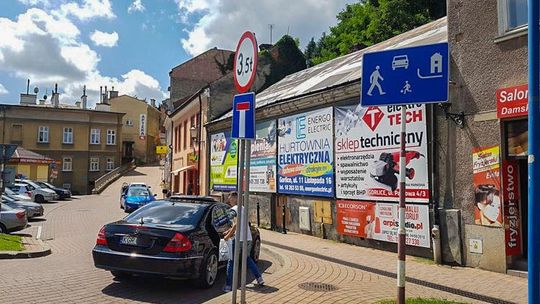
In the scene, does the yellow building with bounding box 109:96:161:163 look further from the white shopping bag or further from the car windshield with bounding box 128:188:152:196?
the white shopping bag

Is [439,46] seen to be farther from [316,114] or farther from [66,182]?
[66,182]

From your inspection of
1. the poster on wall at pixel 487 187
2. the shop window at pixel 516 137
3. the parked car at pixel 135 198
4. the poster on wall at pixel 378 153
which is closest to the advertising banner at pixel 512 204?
the poster on wall at pixel 487 187

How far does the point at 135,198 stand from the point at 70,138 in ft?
103

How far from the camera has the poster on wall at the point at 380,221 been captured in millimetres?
10070

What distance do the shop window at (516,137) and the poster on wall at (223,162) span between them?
12479 mm

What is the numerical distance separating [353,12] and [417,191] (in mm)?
28403

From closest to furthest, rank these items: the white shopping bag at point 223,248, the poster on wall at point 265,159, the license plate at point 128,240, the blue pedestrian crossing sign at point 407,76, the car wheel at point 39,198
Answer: the blue pedestrian crossing sign at point 407,76 < the license plate at point 128,240 < the white shopping bag at point 223,248 < the poster on wall at point 265,159 < the car wheel at point 39,198

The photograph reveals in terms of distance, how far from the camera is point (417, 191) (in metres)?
10.2

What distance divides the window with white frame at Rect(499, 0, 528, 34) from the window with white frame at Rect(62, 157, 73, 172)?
51.9 metres

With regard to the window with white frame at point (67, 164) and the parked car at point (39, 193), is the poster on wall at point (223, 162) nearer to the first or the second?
the parked car at point (39, 193)

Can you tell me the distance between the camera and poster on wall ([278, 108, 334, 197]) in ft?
44.0

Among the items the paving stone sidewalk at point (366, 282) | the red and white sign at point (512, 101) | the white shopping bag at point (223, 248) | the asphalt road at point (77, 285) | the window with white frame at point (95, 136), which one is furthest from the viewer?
the window with white frame at point (95, 136)

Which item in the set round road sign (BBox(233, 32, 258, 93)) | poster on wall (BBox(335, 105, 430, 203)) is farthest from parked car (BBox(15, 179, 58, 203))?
round road sign (BBox(233, 32, 258, 93))

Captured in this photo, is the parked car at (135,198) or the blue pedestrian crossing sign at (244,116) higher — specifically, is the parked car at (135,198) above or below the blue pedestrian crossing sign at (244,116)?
below
